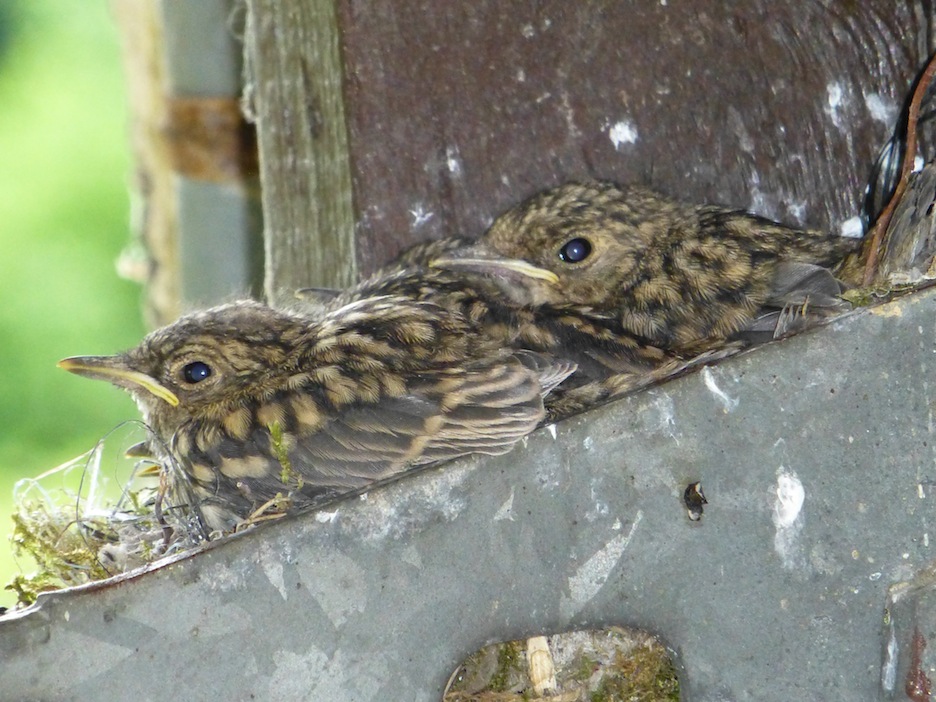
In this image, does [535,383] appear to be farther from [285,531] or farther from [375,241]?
[375,241]

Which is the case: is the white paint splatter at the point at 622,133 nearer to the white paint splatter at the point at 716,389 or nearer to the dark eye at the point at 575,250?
the dark eye at the point at 575,250

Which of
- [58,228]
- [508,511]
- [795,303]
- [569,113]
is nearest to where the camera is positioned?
[508,511]

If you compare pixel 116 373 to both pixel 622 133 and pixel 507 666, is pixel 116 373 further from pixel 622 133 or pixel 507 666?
pixel 622 133

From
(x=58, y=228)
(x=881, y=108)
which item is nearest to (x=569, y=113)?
(x=881, y=108)

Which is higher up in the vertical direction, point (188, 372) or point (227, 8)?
point (227, 8)

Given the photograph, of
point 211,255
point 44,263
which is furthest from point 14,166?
point 211,255
